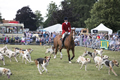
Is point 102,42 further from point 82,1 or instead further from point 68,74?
point 82,1

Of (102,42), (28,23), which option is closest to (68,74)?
(102,42)

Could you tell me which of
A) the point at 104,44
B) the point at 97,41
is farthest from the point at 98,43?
the point at 104,44

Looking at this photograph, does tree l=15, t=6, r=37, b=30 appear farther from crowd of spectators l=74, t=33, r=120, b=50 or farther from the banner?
A: the banner

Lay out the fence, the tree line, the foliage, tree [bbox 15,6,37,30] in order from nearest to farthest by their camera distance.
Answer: the fence, the tree line, the foliage, tree [bbox 15,6,37,30]

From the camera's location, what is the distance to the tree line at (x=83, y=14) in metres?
49.0

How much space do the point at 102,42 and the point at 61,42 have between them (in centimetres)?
1004

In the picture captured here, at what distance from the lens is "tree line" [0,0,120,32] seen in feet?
161

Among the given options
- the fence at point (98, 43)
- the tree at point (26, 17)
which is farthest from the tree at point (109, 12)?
the tree at point (26, 17)

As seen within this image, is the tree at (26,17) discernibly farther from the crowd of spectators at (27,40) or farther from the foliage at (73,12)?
the crowd of spectators at (27,40)

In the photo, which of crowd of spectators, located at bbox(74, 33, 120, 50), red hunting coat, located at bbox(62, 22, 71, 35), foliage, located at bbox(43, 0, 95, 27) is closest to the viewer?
red hunting coat, located at bbox(62, 22, 71, 35)

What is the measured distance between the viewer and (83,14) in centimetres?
7075

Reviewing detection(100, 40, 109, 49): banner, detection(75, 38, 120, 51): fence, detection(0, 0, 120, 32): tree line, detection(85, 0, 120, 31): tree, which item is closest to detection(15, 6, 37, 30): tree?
detection(0, 0, 120, 32): tree line

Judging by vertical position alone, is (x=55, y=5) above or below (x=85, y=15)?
above

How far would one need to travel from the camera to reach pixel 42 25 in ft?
309
